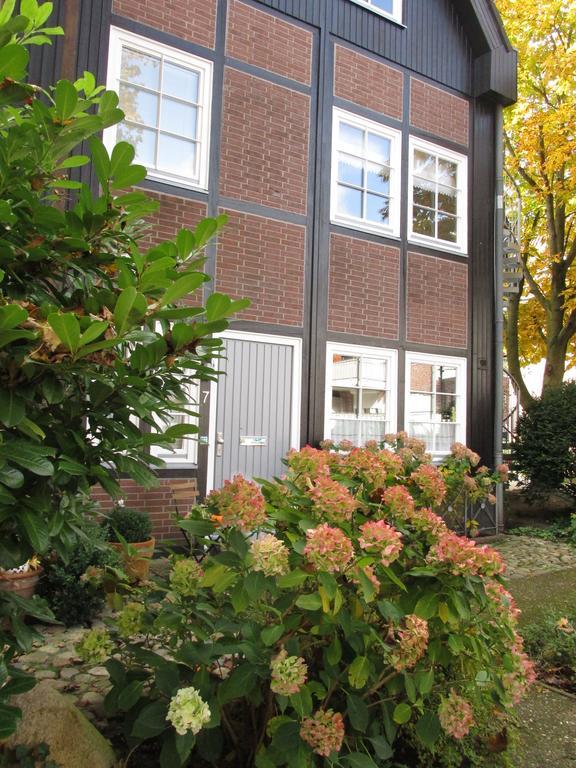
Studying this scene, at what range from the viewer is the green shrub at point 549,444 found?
10.1 metres

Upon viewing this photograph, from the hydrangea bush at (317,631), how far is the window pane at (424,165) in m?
7.70

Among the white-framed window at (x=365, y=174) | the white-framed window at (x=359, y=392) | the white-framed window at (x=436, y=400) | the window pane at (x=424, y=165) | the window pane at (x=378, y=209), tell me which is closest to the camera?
the white-framed window at (x=359, y=392)

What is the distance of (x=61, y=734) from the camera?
82.0 inches

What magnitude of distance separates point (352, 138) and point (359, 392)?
349 centimetres

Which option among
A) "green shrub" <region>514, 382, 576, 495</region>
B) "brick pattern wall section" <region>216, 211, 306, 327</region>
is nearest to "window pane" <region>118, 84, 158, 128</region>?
"brick pattern wall section" <region>216, 211, 306, 327</region>

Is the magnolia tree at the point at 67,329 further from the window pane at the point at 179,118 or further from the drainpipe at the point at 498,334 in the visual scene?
the drainpipe at the point at 498,334

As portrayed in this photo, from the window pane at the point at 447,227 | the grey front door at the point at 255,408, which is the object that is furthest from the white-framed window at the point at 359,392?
the window pane at the point at 447,227

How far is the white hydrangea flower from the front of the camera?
68.9 inches

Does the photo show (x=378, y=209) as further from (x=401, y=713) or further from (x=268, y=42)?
(x=401, y=713)

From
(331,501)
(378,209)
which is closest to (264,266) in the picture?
(378,209)

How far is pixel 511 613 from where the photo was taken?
7.59 ft

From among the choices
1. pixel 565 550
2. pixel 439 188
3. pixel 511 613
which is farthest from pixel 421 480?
pixel 439 188

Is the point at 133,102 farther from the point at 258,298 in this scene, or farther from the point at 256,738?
the point at 256,738

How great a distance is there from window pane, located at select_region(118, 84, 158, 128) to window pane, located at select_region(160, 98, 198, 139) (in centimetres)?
10
